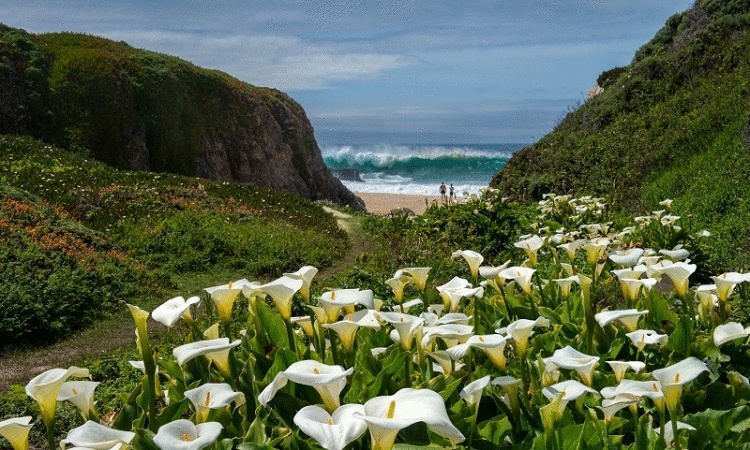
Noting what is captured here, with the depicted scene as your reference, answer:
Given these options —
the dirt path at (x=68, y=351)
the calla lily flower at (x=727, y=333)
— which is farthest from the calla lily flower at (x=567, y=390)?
the dirt path at (x=68, y=351)

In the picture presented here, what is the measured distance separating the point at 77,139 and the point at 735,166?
21.4 m

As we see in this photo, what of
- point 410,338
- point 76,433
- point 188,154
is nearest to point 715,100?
point 410,338

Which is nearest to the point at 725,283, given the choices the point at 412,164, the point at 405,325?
the point at 405,325

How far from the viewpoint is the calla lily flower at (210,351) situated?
7.60 ft

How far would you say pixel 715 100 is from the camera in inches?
599

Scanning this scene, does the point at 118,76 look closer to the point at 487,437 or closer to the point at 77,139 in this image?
the point at 77,139

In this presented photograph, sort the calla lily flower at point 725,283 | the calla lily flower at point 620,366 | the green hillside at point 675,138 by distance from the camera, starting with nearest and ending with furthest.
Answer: the calla lily flower at point 620,366 → the calla lily flower at point 725,283 → the green hillside at point 675,138

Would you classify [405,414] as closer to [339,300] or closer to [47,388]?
[339,300]

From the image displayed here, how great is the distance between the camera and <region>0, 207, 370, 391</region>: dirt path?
7.49 m

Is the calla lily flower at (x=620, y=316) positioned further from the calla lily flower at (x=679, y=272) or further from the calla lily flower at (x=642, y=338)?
the calla lily flower at (x=679, y=272)

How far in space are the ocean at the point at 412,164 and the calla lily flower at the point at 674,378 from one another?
6502 cm

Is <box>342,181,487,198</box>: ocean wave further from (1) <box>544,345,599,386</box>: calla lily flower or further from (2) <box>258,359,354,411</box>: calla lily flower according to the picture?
(2) <box>258,359,354,411</box>: calla lily flower

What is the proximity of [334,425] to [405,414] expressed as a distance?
0.59 feet

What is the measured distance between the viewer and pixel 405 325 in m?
2.60
